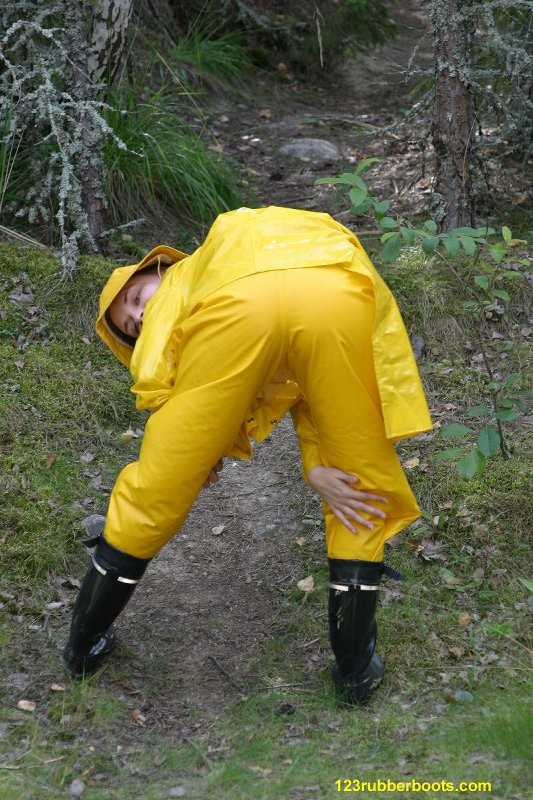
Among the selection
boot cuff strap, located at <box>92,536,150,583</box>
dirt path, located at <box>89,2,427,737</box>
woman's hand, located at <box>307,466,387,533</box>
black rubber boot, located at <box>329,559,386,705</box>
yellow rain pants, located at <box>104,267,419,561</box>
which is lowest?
dirt path, located at <box>89,2,427,737</box>

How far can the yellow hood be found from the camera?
3.40m

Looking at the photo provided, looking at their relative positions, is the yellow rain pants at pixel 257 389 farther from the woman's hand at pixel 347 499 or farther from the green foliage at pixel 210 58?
the green foliage at pixel 210 58

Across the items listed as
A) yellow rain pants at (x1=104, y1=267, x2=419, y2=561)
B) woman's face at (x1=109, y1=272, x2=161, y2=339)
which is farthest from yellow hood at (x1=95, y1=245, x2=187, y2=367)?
yellow rain pants at (x1=104, y1=267, x2=419, y2=561)

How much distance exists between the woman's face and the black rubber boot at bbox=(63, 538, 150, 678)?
76 cm

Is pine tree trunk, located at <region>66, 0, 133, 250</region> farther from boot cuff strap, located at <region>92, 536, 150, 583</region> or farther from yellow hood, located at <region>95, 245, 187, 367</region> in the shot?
boot cuff strap, located at <region>92, 536, 150, 583</region>

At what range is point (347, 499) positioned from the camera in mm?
3238

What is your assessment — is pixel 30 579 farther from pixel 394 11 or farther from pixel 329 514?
pixel 394 11

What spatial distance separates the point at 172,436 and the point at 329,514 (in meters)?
0.65

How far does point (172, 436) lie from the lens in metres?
3.06

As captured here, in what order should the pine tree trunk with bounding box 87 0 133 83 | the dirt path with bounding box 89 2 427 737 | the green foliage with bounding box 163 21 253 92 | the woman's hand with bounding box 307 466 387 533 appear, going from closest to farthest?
the woman's hand with bounding box 307 466 387 533
the dirt path with bounding box 89 2 427 737
the pine tree trunk with bounding box 87 0 133 83
the green foliage with bounding box 163 21 253 92

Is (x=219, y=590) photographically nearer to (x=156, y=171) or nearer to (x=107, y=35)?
(x=156, y=171)

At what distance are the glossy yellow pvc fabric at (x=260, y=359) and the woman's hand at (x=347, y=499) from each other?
0.10 feet

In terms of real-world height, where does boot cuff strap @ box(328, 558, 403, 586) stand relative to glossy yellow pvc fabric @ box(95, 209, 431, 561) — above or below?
below

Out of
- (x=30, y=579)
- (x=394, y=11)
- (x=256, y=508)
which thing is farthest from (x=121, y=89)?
(x=394, y=11)
